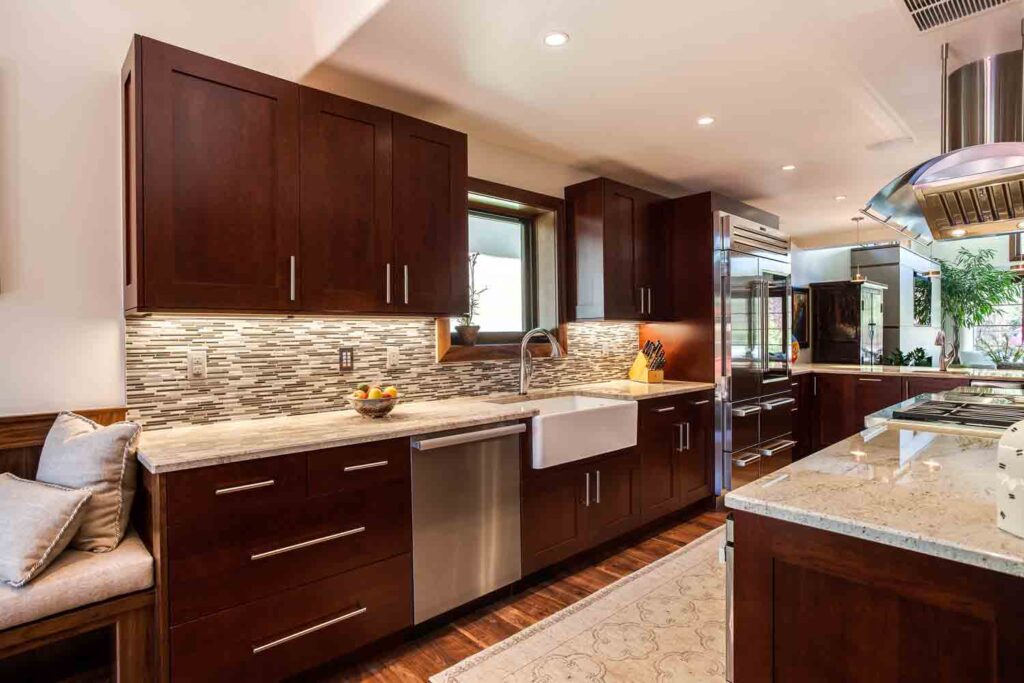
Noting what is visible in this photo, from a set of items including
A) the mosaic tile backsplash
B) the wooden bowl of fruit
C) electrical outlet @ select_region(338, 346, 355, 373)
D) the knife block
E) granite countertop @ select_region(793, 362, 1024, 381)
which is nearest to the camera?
the mosaic tile backsplash

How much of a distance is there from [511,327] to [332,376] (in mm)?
1324

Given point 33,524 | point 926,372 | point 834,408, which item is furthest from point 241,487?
point 926,372

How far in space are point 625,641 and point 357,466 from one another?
1323mm

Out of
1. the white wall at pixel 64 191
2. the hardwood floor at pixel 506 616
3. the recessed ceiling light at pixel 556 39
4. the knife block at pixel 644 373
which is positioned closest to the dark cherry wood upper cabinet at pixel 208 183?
the white wall at pixel 64 191

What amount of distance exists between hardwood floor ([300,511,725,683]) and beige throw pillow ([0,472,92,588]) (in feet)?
3.10

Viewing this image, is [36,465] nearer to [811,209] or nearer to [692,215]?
[692,215]

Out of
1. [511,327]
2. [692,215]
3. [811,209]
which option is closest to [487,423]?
[511,327]

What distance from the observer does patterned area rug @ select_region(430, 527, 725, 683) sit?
2.00m

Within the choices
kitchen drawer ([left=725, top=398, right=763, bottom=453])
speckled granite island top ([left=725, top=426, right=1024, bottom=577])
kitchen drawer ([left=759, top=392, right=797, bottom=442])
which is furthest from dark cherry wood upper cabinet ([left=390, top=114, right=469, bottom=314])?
kitchen drawer ([left=759, top=392, right=797, bottom=442])

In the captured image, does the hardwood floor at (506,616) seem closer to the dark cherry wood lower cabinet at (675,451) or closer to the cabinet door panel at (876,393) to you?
the dark cherry wood lower cabinet at (675,451)

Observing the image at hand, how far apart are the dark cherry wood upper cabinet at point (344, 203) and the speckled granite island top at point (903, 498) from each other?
173cm

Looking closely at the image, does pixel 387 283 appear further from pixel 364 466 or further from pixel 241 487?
pixel 241 487

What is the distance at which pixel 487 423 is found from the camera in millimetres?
2463

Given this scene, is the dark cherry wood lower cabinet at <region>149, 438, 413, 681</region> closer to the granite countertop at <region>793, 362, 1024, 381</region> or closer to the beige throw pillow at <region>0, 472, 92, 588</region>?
the beige throw pillow at <region>0, 472, 92, 588</region>
